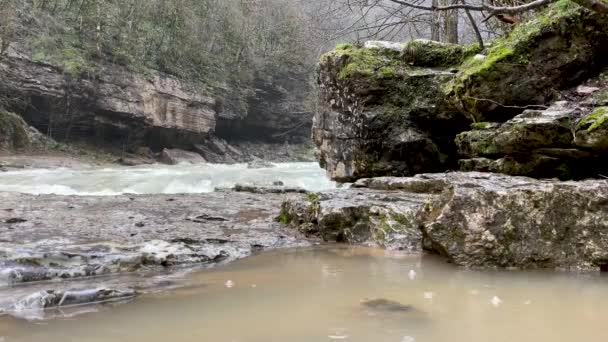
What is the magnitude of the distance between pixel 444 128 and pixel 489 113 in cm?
128

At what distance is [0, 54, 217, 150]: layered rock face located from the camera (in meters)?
19.1

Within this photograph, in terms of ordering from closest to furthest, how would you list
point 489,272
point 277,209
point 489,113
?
point 489,272 → point 489,113 → point 277,209

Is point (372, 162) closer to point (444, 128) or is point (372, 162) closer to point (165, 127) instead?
point (444, 128)

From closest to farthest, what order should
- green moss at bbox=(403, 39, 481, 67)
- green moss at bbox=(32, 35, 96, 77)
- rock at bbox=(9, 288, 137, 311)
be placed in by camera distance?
rock at bbox=(9, 288, 137, 311)
green moss at bbox=(403, 39, 481, 67)
green moss at bbox=(32, 35, 96, 77)

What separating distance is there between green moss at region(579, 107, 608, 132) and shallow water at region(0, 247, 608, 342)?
1.67 m

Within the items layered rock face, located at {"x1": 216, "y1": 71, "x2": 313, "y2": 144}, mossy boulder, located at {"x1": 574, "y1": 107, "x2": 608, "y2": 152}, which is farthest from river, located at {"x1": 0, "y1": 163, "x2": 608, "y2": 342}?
layered rock face, located at {"x1": 216, "y1": 71, "x2": 313, "y2": 144}

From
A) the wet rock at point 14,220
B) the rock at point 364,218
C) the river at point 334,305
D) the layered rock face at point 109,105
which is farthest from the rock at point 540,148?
the layered rock face at point 109,105

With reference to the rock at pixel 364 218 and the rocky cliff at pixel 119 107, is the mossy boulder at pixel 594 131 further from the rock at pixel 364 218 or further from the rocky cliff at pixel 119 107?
the rocky cliff at pixel 119 107

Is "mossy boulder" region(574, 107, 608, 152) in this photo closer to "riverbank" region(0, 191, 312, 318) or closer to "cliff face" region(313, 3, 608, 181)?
"cliff face" region(313, 3, 608, 181)

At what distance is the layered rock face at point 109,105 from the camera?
1912 cm

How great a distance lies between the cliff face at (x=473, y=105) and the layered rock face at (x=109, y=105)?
15.0 m

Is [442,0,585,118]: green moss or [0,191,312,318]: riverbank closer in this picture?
[0,191,312,318]: riverbank

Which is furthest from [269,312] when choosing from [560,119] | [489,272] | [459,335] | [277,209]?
[277,209]

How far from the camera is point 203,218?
18.4 ft
